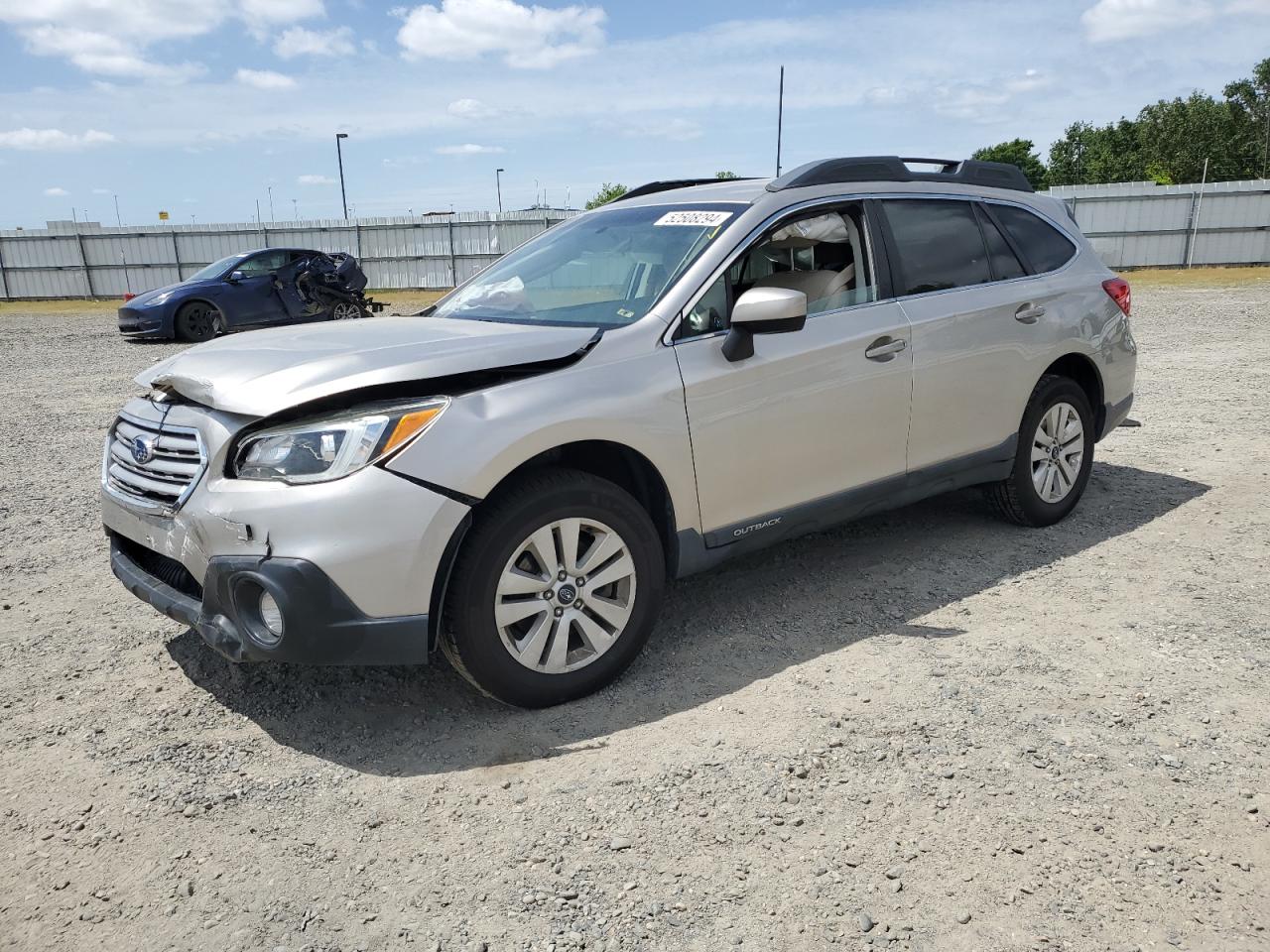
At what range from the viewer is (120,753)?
3.18 meters

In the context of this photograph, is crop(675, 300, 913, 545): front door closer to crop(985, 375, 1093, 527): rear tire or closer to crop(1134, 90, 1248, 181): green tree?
crop(985, 375, 1093, 527): rear tire

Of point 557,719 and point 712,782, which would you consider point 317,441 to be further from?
point 712,782

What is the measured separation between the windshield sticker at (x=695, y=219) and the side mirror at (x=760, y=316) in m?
0.47

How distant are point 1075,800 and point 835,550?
2320 millimetres

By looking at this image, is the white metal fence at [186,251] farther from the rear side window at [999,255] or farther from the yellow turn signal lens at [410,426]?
the yellow turn signal lens at [410,426]

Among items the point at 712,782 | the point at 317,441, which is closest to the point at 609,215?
the point at 317,441

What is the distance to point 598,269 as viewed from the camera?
13.6 feet

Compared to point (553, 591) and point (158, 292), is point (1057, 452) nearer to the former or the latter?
point (553, 591)

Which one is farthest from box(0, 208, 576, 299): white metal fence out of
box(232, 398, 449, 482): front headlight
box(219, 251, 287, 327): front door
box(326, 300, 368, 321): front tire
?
box(232, 398, 449, 482): front headlight

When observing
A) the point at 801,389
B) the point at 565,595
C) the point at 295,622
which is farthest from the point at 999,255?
the point at 295,622

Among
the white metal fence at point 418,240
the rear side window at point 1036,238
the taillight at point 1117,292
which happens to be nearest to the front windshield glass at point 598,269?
the rear side window at point 1036,238

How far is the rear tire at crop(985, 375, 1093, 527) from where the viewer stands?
5.00 meters

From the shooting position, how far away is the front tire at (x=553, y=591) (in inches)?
122

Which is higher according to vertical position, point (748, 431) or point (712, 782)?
point (748, 431)
